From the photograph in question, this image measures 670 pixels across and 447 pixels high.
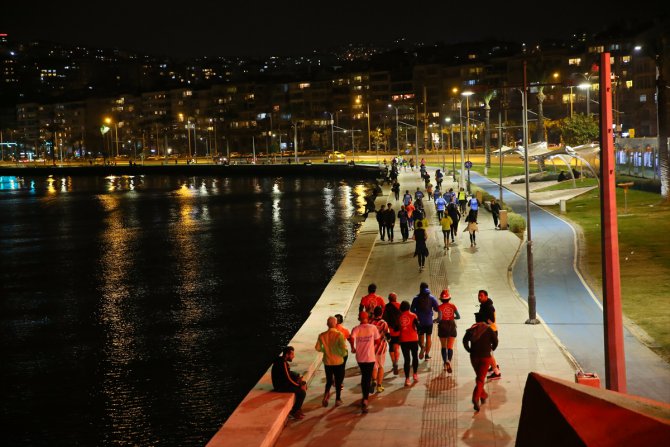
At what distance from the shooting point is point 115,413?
19125 millimetres

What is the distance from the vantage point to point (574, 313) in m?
21.6

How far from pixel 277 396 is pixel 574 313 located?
9693mm

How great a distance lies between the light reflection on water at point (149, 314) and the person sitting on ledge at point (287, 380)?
121 inches

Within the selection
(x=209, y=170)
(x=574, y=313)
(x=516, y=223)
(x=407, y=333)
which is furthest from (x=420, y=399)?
(x=209, y=170)

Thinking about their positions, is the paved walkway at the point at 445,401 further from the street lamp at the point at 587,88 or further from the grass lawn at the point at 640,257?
the street lamp at the point at 587,88

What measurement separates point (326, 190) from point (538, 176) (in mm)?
34568

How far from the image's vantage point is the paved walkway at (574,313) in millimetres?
15828

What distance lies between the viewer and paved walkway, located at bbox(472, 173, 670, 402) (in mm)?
15828

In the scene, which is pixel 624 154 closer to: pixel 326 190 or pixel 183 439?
pixel 326 190

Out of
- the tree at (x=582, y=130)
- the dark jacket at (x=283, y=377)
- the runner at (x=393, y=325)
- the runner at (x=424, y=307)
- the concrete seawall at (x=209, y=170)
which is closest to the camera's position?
the dark jacket at (x=283, y=377)

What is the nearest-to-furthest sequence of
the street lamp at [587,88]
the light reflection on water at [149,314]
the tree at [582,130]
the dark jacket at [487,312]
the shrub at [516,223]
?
1. the dark jacket at [487,312]
2. the light reflection on water at [149,314]
3. the street lamp at [587,88]
4. the shrub at [516,223]
5. the tree at [582,130]

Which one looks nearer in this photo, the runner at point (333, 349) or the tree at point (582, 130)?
the runner at point (333, 349)

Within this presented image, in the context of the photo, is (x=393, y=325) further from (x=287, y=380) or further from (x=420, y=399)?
(x=287, y=380)

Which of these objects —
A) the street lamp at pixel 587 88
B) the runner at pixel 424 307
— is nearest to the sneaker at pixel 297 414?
the runner at pixel 424 307
